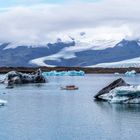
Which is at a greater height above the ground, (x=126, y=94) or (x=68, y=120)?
(x=126, y=94)

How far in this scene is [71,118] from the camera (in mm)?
30578

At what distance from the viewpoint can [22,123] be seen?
1115 inches

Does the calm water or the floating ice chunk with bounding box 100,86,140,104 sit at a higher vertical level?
the floating ice chunk with bounding box 100,86,140,104

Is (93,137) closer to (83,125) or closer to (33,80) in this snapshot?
(83,125)

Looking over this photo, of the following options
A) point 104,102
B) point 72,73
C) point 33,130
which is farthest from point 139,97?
point 72,73

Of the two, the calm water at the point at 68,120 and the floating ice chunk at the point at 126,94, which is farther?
the floating ice chunk at the point at 126,94

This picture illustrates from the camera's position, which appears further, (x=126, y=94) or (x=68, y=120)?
(x=126, y=94)

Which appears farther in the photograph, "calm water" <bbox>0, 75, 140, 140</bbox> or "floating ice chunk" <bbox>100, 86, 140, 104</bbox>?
"floating ice chunk" <bbox>100, 86, 140, 104</bbox>

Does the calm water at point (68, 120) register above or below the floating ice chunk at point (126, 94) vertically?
below

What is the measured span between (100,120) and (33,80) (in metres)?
39.2

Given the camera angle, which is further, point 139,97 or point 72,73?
point 72,73

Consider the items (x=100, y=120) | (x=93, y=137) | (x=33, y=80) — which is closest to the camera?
(x=93, y=137)

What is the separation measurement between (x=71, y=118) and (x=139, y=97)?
7499mm

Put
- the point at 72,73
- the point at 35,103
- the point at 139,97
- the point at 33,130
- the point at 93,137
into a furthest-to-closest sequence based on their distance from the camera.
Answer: the point at 72,73
the point at 35,103
the point at 139,97
the point at 33,130
the point at 93,137
